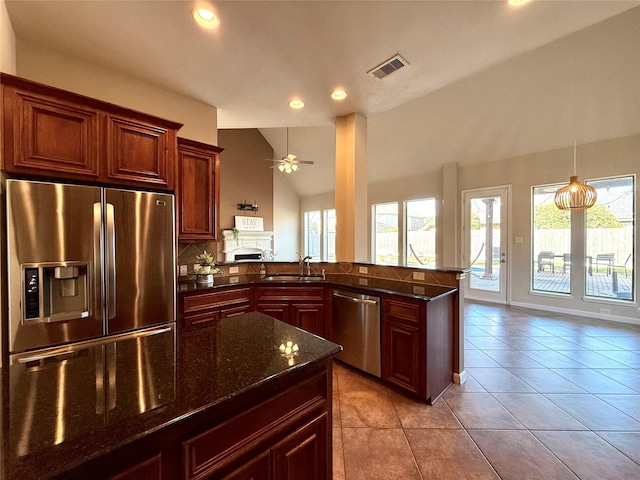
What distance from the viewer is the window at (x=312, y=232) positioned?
31.2 feet

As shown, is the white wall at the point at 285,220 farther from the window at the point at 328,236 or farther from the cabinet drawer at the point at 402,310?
the cabinet drawer at the point at 402,310

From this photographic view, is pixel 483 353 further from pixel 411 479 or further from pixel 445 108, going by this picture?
pixel 445 108

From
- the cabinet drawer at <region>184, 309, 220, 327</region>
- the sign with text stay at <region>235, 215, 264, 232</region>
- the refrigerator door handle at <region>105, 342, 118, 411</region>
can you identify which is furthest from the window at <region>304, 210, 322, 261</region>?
the refrigerator door handle at <region>105, 342, 118, 411</region>

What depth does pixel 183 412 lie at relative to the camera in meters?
0.72

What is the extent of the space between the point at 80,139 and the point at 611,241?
6.84 m

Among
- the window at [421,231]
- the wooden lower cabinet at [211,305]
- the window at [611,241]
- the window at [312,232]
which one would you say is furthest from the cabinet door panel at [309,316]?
the window at [312,232]

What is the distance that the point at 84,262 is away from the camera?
179cm

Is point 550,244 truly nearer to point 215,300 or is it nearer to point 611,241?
point 611,241

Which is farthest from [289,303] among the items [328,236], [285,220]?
[285,220]

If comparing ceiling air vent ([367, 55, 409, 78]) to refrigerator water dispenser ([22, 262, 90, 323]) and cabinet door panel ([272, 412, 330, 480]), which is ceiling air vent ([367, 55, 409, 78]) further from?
refrigerator water dispenser ([22, 262, 90, 323])

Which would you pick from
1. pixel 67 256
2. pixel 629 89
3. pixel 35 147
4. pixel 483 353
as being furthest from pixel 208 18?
pixel 629 89

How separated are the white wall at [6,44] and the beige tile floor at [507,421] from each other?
3.28 metres

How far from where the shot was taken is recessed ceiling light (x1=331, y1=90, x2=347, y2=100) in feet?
9.54

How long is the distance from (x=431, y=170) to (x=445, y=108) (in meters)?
1.70
